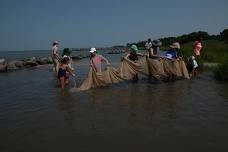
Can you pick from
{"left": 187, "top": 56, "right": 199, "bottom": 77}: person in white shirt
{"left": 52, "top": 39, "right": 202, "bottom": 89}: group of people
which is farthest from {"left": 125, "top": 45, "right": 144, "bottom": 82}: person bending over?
{"left": 187, "top": 56, "right": 199, "bottom": 77}: person in white shirt

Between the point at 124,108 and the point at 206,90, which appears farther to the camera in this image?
the point at 206,90

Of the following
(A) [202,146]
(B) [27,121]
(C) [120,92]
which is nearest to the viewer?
(A) [202,146]

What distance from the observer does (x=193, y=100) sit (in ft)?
33.8

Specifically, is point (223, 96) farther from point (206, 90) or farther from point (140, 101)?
point (140, 101)

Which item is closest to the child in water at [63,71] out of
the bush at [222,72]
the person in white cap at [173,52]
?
the person in white cap at [173,52]

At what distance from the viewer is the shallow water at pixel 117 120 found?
6289 mm

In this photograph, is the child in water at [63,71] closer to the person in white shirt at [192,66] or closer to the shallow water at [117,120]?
the shallow water at [117,120]

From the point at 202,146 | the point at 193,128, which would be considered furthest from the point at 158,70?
the point at 202,146

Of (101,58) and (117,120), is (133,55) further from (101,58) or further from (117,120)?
(117,120)

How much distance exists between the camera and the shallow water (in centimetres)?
629

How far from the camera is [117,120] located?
792 centimetres

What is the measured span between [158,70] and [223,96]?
14.0ft

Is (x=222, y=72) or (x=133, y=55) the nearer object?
(x=222, y=72)

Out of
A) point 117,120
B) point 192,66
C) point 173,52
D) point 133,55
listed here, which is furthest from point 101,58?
point 117,120
